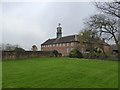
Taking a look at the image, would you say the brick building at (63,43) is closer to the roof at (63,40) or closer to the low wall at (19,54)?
the roof at (63,40)

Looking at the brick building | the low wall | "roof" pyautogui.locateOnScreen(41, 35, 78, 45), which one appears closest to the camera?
the low wall

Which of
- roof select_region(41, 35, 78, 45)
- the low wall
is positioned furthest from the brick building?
the low wall

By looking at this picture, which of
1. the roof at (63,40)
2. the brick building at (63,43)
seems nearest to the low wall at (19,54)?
the brick building at (63,43)

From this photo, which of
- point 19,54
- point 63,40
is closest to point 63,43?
point 63,40

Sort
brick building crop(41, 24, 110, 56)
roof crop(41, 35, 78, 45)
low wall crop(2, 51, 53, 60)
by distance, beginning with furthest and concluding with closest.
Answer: roof crop(41, 35, 78, 45), brick building crop(41, 24, 110, 56), low wall crop(2, 51, 53, 60)

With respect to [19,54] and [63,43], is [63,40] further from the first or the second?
[19,54]

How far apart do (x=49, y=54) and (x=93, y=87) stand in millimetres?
39839

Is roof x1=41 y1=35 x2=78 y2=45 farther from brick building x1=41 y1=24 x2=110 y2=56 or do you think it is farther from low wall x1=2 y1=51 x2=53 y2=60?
low wall x1=2 y1=51 x2=53 y2=60

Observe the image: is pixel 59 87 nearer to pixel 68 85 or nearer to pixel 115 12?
pixel 68 85

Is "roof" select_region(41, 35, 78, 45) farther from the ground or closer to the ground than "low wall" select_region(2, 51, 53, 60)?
farther from the ground

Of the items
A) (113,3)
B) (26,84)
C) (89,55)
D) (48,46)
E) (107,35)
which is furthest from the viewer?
(48,46)

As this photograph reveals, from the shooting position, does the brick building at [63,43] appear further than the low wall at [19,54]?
Yes

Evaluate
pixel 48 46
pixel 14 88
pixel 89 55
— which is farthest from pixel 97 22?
pixel 48 46

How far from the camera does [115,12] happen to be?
28.6 metres
